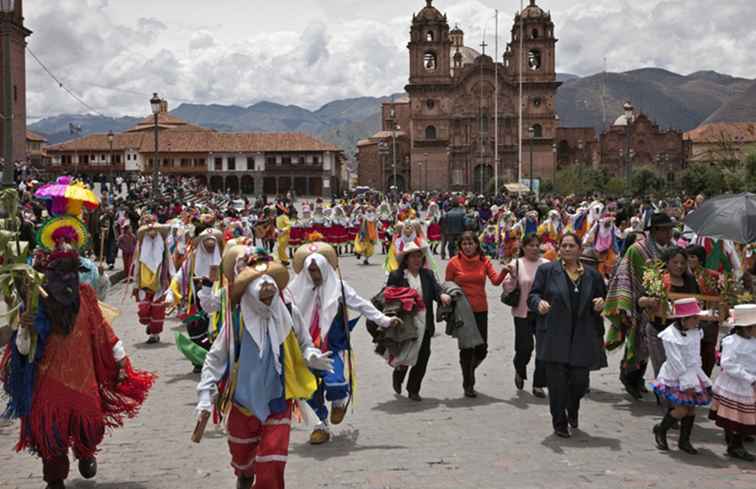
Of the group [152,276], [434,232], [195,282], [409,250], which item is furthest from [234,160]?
[409,250]

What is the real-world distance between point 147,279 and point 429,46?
79959mm

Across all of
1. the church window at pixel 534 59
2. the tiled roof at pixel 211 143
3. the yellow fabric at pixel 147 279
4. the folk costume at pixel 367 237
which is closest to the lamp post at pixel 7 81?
the yellow fabric at pixel 147 279

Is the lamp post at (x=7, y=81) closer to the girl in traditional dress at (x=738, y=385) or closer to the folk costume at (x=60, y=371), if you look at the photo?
the folk costume at (x=60, y=371)

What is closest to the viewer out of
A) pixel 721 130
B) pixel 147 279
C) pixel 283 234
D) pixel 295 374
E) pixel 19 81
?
pixel 295 374

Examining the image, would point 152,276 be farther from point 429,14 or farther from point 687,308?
point 429,14

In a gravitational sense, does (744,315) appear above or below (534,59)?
below

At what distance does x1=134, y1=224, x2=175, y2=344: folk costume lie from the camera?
40.5 ft

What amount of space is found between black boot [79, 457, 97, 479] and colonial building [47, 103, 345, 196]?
8375cm

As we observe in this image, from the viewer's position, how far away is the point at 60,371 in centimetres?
585

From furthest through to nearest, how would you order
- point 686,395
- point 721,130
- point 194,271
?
1. point 721,130
2. point 194,271
3. point 686,395

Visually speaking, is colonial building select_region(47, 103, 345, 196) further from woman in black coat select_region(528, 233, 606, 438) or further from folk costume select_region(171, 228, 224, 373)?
woman in black coat select_region(528, 233, 606, 438)

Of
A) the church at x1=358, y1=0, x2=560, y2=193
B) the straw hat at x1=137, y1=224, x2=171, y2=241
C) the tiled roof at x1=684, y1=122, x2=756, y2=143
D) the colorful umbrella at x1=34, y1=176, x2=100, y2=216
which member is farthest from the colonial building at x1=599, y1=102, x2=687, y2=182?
the colorful umbrella at x1=34, y1=176, x2=100, y2=216

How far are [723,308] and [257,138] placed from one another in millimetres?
86890

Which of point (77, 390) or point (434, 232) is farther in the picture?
point (434, 232)
